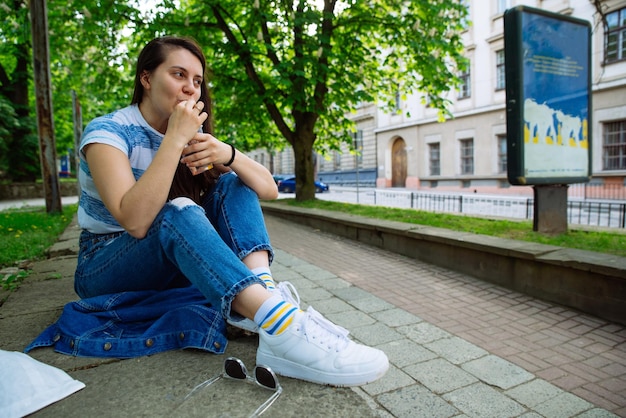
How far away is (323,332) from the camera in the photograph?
1639mm

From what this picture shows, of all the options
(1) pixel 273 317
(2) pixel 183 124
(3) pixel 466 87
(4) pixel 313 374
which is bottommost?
(4) pixel 313 374

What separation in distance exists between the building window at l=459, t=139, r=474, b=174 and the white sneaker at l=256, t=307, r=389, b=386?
82.5 ft

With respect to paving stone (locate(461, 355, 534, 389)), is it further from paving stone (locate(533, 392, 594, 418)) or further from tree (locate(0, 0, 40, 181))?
tree (locate(0, 0, 40, 181))

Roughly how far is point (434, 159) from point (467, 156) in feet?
8.64

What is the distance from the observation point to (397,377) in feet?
6.48

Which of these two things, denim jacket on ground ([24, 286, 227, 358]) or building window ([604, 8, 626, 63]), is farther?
building window ([604, 8, 626, 63])

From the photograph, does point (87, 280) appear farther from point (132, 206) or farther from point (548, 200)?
point (548, 200)

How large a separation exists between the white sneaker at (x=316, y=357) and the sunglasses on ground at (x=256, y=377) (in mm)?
87

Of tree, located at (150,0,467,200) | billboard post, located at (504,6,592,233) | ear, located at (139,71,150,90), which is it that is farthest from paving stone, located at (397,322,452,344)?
tree, located at (150,0,467,200)

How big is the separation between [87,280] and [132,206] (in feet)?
2.05

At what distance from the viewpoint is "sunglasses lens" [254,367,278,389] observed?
1.53m

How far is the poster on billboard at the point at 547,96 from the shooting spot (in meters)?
5.22

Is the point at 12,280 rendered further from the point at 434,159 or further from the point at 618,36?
the point at 434,159

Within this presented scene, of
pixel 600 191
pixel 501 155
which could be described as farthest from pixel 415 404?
pixel 501 155
